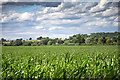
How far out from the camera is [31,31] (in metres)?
8.64

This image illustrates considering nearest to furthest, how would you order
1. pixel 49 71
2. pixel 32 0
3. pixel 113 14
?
1. pixel 49 71
2. pixel 32 0
3. pixel 113 14

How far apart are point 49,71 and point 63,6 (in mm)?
4356

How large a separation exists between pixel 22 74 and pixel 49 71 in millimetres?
1338

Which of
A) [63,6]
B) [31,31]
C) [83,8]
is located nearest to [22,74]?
[31,31]

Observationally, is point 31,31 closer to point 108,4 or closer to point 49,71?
point 49,71

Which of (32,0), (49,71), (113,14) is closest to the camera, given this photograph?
(49,71)

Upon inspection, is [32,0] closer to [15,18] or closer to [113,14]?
[15,18]

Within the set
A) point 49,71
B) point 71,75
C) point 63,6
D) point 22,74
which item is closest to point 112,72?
point 71,75

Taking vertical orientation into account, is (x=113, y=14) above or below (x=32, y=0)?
below

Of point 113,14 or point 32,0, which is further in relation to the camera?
point 113,14

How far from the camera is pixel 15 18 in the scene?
345 inches

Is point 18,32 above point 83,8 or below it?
below

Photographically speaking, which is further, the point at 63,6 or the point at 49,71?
the point at 63,6

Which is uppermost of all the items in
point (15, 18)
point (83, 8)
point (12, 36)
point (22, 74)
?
point (83, 8)
